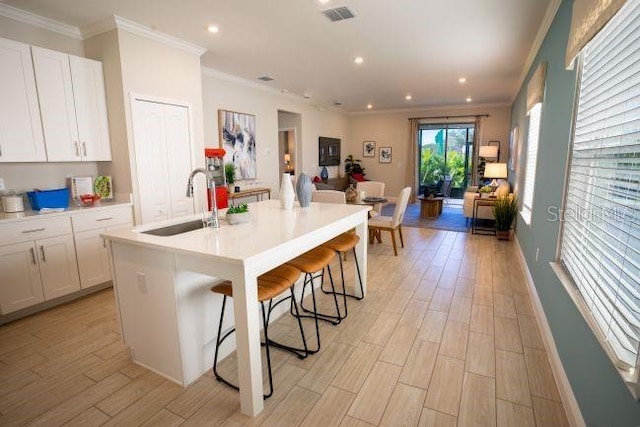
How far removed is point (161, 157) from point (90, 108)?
0.80m

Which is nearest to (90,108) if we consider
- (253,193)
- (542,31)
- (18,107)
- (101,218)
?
(18,107)

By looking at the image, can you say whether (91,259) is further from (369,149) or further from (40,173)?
(369,149)

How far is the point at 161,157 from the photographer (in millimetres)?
3721

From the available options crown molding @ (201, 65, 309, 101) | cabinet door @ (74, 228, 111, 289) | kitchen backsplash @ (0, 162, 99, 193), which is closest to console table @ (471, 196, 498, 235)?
crown molding @ (201, 65, 309, 101)

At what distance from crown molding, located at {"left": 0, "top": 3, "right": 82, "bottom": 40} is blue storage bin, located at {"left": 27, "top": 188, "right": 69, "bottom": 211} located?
1574 mm

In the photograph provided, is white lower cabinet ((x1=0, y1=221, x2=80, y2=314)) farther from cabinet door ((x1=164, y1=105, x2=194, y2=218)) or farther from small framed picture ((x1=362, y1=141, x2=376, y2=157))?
small framed picture ((x1=362, y1=141, x2=376, y2=157))

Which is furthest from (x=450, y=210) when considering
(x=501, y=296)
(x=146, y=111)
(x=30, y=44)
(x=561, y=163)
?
(x=30, y=44)

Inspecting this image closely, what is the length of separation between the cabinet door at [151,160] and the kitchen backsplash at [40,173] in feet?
2.13

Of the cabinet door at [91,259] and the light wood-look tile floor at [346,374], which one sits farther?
the cabinet door at [91,259]

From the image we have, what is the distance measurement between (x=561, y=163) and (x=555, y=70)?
943mm

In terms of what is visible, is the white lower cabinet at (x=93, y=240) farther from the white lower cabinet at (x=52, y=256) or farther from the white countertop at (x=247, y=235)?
the white countertop at (x=247, y=235)

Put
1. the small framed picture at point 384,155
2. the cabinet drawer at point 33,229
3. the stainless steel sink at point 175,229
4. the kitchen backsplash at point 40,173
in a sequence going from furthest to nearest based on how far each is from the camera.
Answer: the small framed picture at point 384,155, the kitchen backsplash at point 40,173, the cabinet drawer at point 33,229, the stainless steel sink at point 175,229

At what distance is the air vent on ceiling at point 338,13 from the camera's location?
3.02m

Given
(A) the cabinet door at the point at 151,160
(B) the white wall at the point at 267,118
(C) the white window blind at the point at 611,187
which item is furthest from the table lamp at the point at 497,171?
(A) the cabinet door at the point at 151,160
